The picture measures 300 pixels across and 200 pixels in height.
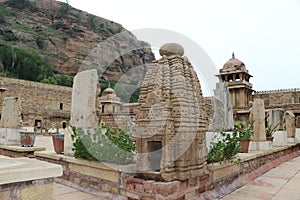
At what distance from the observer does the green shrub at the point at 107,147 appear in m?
3.65

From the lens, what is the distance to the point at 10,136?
7.39 meters

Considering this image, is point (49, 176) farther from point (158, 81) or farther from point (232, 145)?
point (232, 145)

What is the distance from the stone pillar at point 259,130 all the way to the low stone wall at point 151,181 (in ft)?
6.87

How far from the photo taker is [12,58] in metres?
43.4

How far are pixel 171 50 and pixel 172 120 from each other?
3.46 feet

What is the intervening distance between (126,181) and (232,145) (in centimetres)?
211

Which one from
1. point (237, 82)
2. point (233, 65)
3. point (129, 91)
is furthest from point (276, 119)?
point (233, 65)

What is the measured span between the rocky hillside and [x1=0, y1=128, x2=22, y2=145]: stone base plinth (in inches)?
1491

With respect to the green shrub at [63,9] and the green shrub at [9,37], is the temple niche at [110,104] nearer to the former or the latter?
the green shrub at [9,37]

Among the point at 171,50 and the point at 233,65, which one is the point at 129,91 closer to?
the point at 171,50

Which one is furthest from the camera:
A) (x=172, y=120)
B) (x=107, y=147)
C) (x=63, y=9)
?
(x=63, y=9)

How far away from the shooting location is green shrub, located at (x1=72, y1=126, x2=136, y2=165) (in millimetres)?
3646

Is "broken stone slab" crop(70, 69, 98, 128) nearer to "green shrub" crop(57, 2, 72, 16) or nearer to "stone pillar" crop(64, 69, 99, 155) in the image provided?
"stone pillar" crop(64, 69, 99, 155)

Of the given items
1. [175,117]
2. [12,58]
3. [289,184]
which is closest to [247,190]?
[289,184]
